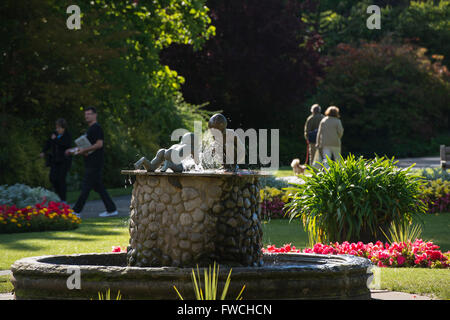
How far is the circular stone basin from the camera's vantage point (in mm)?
5121

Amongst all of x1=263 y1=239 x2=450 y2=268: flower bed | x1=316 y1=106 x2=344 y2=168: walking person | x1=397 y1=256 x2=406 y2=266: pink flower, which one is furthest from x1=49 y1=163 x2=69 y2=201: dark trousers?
x1=397 y1=256 x2=406 y2=266: pink flower

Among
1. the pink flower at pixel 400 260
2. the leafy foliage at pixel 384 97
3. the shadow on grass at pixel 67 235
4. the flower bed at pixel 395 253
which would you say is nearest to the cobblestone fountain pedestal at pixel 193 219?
the flower bed at pixel 395 253

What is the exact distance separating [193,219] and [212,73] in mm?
26211

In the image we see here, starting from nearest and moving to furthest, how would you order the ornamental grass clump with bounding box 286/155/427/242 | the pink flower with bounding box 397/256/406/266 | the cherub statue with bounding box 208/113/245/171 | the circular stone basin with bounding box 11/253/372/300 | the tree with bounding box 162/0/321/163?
the circular stone basin with bounding box 11/253/372/300 → the cherub statue with bounding box 208/113/245/171 → the pink flower with bounding box 397/256/406/266 → the ornamental grass clump with bounding box 286/155/427/242 → the tree with bounding box 162/0/321/163

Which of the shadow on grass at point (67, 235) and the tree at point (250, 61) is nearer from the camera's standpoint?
the shadow on grass at point (67, 235)

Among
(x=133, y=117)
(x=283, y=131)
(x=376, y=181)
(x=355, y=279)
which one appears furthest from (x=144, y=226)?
(x=283, y=131)

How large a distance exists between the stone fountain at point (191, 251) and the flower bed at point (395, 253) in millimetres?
1471

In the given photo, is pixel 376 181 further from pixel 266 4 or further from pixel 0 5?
pixel 266 4

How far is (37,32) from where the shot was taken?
59.7 feet

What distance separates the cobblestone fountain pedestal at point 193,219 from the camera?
18.6 feet

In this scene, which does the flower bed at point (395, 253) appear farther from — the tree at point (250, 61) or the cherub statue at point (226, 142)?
the tree at point (250, 61)

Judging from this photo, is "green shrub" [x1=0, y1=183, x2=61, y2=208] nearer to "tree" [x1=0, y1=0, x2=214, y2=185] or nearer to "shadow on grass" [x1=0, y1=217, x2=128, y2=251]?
"shadow on grass" [x1=0, y1=217, x2=128, y2=251]

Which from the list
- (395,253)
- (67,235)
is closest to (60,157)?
(67,235)

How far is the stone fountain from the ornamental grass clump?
7.44 feet
